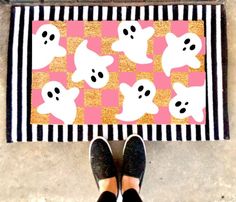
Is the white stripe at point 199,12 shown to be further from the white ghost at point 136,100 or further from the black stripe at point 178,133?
the black stripe at point 178,133

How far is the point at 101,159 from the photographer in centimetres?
136

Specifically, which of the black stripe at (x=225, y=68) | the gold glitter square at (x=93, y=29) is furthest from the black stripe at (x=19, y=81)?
the black stripe at (x=225, y=68)

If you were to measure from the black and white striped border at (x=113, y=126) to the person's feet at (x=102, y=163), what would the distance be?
34 millimetres

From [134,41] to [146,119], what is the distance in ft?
0.91

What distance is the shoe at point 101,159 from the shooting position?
1347mm

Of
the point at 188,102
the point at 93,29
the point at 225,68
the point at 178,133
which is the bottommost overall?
the point at 178,133

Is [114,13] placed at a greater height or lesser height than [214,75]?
greater

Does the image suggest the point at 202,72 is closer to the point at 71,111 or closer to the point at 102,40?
the point at 102,40

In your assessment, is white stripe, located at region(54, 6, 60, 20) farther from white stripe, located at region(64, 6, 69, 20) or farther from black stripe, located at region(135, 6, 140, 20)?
black stripe, located at region(135, 6, 140, 20)

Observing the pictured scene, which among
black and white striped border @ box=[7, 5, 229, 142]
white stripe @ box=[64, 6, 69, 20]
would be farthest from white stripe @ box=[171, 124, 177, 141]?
white stripe @ box=[64, 6, 69, 20]

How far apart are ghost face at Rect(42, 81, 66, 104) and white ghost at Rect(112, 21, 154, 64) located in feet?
0.77

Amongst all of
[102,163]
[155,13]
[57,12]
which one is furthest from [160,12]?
[102,163]

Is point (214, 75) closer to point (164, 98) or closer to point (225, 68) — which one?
point (225, 68)

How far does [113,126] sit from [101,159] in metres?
0.12
